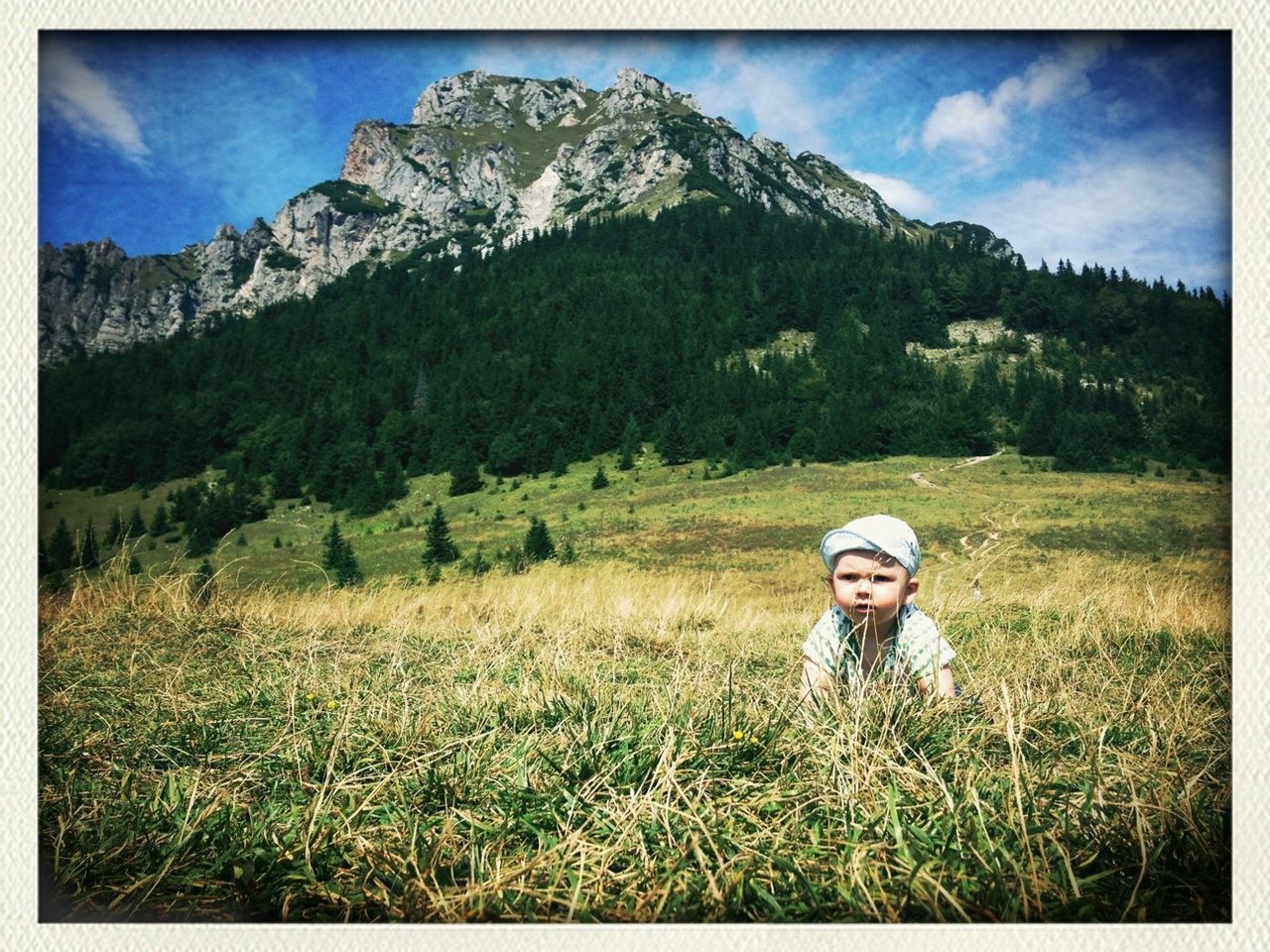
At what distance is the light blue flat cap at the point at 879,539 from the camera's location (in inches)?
76.2

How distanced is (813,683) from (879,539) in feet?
1.50

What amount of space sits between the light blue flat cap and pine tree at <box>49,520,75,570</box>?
2.87m

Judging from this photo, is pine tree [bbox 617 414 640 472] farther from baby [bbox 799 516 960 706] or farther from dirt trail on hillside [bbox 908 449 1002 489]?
baby [bbox 799 516 960 706]

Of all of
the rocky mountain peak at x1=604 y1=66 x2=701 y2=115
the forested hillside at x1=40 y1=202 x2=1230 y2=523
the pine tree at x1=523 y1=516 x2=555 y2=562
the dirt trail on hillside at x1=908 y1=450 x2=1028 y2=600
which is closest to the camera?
the rocky mountain peak at x1=604 y1=66 x2=701 y2=115

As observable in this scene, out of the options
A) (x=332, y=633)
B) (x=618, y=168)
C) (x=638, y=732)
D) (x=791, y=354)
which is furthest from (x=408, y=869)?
(x=618, y=168)

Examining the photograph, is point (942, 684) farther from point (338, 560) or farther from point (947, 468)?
point (947, 468)

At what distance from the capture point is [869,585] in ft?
6.48

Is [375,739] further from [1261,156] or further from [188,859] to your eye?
[1261,156]

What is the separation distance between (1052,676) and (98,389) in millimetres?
7993

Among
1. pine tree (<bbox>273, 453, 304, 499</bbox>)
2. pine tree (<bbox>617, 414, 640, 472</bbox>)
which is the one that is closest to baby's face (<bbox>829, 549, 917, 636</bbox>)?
pine tree (<bbox>273, 453, 304, 499</bbox>)

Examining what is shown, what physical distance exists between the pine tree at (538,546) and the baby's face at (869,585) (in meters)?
15.6

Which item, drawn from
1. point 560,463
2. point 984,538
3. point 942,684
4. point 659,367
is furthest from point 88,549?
point 659,367

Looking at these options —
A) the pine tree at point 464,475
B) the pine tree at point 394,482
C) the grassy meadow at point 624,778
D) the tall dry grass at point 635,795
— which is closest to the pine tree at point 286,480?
the pine tree at point 394,482

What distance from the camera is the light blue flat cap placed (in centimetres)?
194
